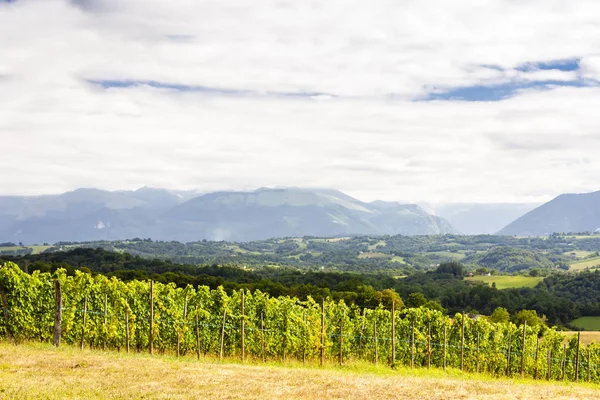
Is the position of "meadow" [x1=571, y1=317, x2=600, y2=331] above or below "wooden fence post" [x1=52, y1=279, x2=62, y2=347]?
below

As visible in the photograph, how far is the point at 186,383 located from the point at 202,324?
1071 cm

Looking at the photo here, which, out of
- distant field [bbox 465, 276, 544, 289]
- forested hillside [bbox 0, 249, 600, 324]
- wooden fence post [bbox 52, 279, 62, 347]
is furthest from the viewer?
distant field [bbox 465, 276, 544, 289]

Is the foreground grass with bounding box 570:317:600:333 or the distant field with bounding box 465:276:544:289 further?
the distant field with bounding box 465:276:544:289

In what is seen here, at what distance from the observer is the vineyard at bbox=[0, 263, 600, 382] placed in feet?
93.8

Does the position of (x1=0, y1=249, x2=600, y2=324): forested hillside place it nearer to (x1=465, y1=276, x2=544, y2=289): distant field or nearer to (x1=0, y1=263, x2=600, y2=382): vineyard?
(x1=465, y1=276, x2=544, y2=289): distant field

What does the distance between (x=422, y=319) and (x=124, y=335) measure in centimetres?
2135

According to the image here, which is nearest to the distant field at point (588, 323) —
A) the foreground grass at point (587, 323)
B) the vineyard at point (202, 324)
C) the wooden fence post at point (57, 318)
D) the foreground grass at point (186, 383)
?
the foreground grass at point (587, 323)

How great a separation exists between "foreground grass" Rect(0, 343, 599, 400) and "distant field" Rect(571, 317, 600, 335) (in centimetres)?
11100

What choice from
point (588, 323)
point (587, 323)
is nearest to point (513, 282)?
point (587, 323)

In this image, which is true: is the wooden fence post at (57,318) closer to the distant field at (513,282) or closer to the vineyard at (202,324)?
the vineyard at (202,324)

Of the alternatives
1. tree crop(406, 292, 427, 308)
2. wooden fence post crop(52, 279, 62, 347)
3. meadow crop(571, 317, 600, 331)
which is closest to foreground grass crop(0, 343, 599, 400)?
wooden fence post crop(52, 279, 62, 347)

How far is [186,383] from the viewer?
17781 mm

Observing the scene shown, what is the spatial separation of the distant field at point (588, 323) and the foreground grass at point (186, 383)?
111002 mm

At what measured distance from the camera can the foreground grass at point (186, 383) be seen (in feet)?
52.6
